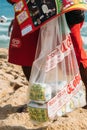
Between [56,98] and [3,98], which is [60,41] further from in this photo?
[3,98]

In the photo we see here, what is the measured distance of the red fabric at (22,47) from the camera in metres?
3.07

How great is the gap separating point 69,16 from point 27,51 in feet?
1.32

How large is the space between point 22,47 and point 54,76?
1.46 ft

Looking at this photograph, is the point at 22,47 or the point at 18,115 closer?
the point at 22,47

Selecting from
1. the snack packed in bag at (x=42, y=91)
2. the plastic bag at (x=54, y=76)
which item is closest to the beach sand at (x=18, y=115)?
the plastic bag at (x=54, y=76)

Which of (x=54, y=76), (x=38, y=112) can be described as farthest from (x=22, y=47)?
(x=38, y=112)

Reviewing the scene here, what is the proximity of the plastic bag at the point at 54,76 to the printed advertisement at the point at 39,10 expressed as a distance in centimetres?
11

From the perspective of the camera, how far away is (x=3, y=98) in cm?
392

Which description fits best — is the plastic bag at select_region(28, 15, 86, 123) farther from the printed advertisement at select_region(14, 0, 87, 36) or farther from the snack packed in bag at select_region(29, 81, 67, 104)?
the printed advertisement at select_region(14, 0, 87, 36)

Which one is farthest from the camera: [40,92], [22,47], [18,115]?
[18,115]

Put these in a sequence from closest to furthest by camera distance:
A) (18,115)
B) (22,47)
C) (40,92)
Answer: (40,92) → (22,47) → (18,115)

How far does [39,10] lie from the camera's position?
2.75 meters

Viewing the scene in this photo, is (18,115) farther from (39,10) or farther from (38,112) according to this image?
(39,10)

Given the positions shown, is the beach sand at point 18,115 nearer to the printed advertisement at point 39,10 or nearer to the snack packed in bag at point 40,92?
the snack packed in bag at point 40,92
